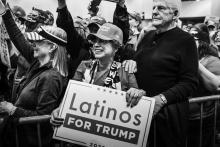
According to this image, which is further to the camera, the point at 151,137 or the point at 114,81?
the point at 151,137

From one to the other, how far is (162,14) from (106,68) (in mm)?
618

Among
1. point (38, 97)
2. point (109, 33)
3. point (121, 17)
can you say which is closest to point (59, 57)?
point (38, 97)

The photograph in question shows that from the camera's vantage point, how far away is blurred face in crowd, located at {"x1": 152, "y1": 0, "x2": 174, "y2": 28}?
254 cm

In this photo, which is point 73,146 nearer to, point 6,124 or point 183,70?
point 6,124

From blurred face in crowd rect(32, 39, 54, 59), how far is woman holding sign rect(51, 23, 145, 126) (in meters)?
0.42

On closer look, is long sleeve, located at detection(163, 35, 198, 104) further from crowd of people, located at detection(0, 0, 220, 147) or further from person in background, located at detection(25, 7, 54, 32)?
person in background, located at detection(25, 7, 54, 32)

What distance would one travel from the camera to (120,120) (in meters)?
2.22

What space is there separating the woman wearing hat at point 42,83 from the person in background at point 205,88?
1.27m

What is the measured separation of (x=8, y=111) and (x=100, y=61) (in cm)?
79

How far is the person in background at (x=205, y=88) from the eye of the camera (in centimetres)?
292

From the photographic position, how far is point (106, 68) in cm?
250

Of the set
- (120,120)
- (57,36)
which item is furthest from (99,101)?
(57,36)

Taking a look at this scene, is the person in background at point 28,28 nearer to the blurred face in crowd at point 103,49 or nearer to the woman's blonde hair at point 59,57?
the woman's blonde hair at point 59,57

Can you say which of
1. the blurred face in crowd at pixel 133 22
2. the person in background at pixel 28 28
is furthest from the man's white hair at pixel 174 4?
the blurred face in crowd at pixel 133 22
